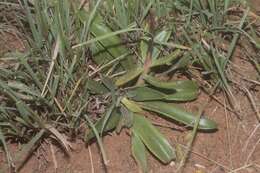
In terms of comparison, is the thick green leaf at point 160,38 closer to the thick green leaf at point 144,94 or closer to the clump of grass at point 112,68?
the clump of grass at point 112,68

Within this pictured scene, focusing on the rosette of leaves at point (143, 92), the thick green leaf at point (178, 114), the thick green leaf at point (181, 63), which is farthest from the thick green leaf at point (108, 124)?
the thick green leaf at point (181, 63)

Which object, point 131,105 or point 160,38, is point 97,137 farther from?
point 160,38

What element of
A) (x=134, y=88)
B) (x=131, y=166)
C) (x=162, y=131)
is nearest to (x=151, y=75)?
(x=134, y=88)

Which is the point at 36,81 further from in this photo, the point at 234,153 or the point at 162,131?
the point at 234,153

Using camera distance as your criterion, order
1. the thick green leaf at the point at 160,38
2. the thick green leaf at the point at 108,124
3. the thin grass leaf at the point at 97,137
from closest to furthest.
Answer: the thin grass leaf at the point at 97,137, the thick green leaf at the point at 108,124, the thick green leaf at the point at 160,38

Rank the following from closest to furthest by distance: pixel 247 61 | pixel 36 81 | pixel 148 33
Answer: pixel 36 81 → pixel 148 33 → pixel 247 61

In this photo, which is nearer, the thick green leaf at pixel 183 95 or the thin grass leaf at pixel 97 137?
the thin grass leaf at pixel 97 137

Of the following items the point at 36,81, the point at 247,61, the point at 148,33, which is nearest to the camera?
the point at 36,81
